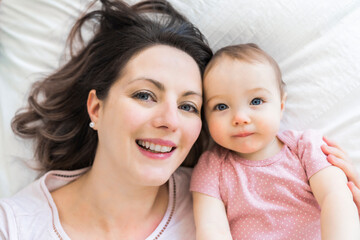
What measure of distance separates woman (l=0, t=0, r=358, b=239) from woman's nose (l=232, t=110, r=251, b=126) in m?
0.14

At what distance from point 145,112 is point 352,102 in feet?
2.87

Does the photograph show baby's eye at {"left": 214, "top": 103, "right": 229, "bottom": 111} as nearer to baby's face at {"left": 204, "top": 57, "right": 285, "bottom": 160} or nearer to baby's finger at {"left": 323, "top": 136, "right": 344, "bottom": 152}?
baby's face at {"left": 204, "top": 57, "right": 285, "bottom": 160}

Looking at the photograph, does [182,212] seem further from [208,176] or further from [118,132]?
[118,132]

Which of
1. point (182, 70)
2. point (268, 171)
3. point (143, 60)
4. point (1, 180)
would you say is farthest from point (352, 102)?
point (1, 180)

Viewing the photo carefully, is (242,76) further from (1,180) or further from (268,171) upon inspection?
(1,180)

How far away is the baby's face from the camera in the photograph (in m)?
1.35

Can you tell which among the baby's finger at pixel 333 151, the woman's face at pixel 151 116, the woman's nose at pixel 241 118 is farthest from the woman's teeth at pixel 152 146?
the baby's finger at pixel 333 151

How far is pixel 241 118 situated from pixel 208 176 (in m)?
0.28

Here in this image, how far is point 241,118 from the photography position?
4.35 ft

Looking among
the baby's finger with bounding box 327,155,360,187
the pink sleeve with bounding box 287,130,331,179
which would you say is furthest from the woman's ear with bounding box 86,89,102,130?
the baby's finger with bounding box 327,155,360,187

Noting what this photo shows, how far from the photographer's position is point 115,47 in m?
1.50

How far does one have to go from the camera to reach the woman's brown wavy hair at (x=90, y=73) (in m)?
1.48

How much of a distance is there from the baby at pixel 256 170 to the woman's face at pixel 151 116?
4.0 inches

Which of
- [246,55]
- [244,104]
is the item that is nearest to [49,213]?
[244,104]
